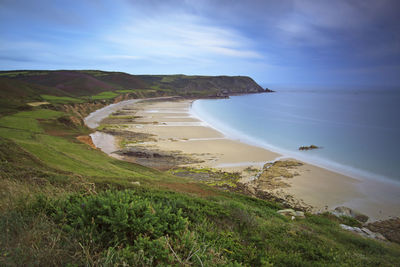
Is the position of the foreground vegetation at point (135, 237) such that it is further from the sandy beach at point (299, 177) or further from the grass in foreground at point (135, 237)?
the sandy beach at point (299, 177)

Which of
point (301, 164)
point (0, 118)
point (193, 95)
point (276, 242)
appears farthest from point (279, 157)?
point (193, 95)

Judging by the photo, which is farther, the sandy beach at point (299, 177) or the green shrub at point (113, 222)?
the sandy beach at point (299, 177)

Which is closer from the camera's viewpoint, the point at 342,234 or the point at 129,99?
the point at 342,234

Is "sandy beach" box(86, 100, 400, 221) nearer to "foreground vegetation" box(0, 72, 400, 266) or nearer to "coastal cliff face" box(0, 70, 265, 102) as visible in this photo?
"foreground vegetation" box(0, 72, 400, 266)

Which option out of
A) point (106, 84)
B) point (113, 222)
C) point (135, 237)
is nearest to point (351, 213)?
point (135, 237)

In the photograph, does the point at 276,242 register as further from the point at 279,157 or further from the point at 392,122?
the point at 392,122

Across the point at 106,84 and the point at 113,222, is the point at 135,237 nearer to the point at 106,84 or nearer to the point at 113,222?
the point at 113,222

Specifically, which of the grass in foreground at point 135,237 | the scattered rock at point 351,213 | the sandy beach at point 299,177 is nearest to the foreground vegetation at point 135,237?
the grass in foreground at point 135,237

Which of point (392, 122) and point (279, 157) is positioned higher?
point (392, 122)

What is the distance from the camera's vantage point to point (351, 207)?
16.3m

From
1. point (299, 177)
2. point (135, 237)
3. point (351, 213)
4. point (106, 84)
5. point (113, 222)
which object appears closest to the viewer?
point (113, 222)

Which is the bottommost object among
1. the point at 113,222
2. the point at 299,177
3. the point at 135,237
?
the point at 299,177

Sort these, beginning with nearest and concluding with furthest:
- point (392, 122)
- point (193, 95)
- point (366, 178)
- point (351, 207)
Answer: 1. point (351, 207)
2. point (366, 178)
3. point (392, 122)
4. point (193, 95)

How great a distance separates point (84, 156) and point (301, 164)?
21.1 metres
